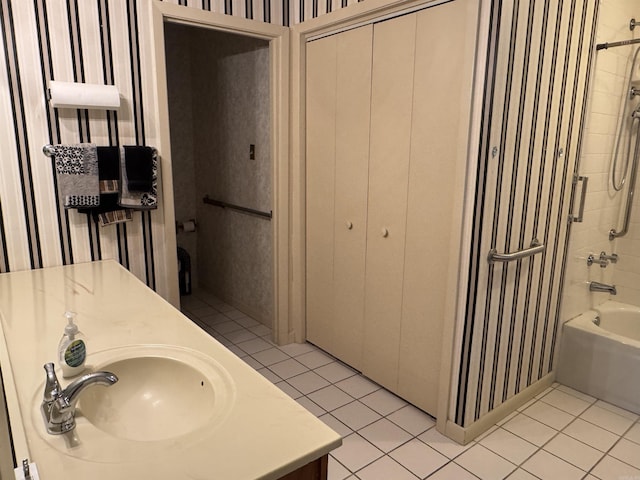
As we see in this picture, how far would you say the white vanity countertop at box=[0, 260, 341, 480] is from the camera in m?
0.86

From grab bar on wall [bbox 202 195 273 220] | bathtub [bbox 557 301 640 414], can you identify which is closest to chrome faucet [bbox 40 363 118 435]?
grab bar on wall [bbox 202 195 273 220]

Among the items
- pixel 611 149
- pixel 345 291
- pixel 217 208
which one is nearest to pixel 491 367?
pixel 345 291

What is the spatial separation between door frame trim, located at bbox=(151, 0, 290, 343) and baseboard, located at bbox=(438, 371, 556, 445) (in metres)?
1.35

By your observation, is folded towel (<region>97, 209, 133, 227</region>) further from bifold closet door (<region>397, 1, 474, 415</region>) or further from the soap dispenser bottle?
bifold closet door (<region>397, 1, 474, 415</region>)

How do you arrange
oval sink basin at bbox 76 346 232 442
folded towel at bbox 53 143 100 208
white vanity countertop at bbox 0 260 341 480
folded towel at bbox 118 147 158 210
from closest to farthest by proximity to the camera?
1. white vanity countertop at bbox 0 260 341 480
2. oval sink basin at bbox 76 346 232 442
3. folded towel at bbox 53 143 100 208
4. folded towel at bbox 118 147 158 210

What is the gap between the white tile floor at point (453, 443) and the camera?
1.98m

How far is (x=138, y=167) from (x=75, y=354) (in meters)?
1.21

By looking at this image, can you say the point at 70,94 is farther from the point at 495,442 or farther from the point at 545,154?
the point at 495,442

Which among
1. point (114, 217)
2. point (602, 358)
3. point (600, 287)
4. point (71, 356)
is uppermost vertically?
point (114, 217)

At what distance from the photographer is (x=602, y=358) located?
251 centimetres

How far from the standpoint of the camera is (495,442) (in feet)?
7.09

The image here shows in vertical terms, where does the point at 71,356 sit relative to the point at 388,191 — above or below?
below

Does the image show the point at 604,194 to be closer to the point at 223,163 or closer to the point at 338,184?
the point at 338,184

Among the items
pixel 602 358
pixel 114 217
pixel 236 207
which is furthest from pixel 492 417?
pixel 236 207
